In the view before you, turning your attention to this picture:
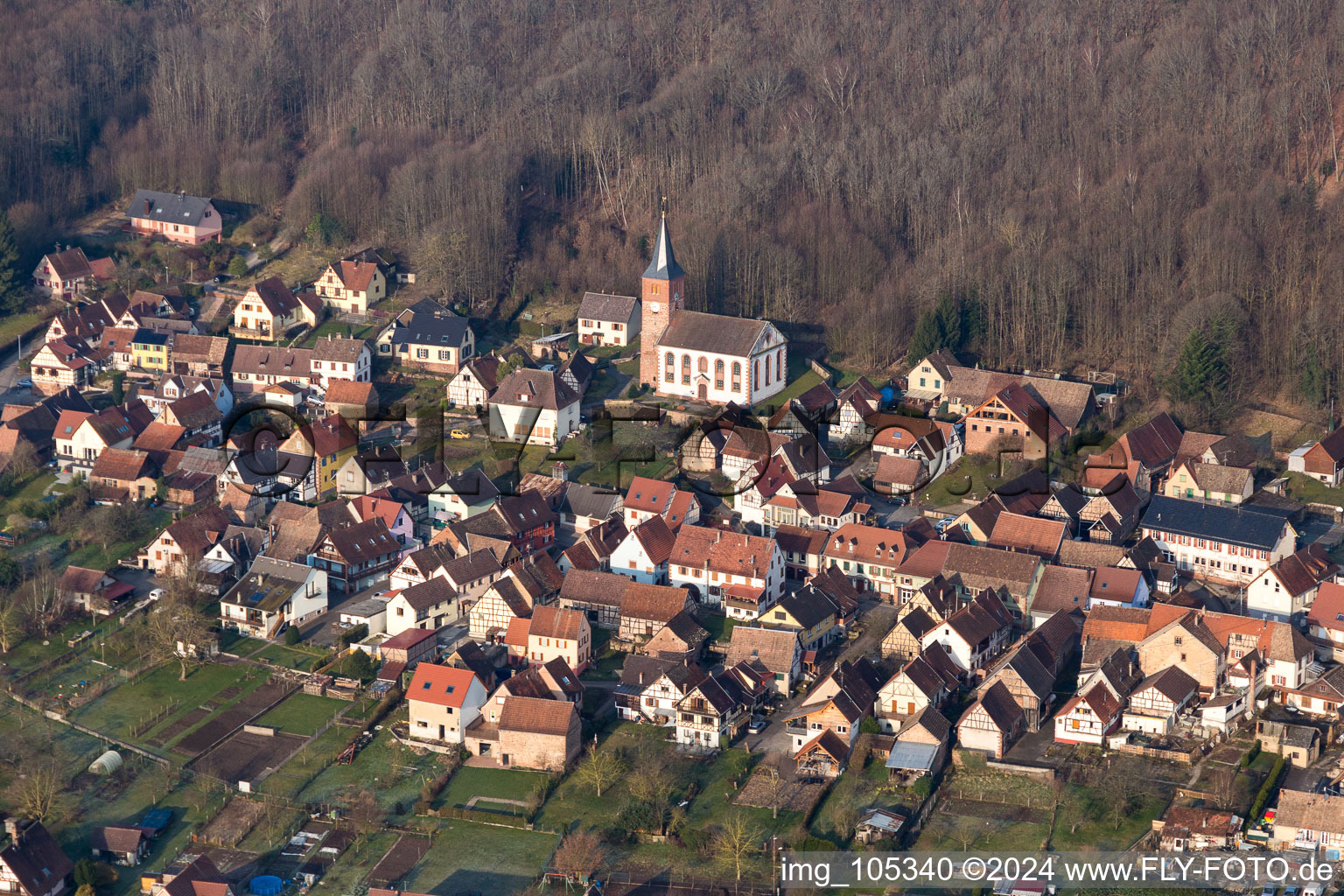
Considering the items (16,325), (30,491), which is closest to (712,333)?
(30,491)

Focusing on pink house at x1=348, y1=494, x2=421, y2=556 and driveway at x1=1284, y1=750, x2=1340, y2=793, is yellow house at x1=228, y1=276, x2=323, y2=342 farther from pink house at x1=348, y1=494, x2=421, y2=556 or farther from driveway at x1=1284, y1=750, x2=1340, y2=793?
driveway at x1=1284, y1=750, x2=1340, y2=793

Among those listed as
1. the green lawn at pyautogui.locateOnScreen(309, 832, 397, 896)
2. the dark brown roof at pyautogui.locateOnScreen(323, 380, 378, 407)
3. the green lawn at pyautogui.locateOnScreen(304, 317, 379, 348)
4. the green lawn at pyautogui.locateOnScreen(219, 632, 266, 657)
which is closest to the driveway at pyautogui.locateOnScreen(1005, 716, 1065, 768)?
the green lawn at pyautogui.locateOnScreen(309, 832, 397, 896)

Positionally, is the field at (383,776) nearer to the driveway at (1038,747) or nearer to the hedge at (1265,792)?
the driveway at (1038,747)

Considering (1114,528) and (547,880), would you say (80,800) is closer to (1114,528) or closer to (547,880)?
(547,880)

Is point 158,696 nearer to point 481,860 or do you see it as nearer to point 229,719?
point 229,719

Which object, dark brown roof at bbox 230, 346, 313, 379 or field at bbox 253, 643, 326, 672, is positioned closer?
field at bbox 253, 643, 326, 672

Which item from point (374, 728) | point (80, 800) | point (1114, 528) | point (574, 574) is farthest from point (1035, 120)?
point (80, 800)
